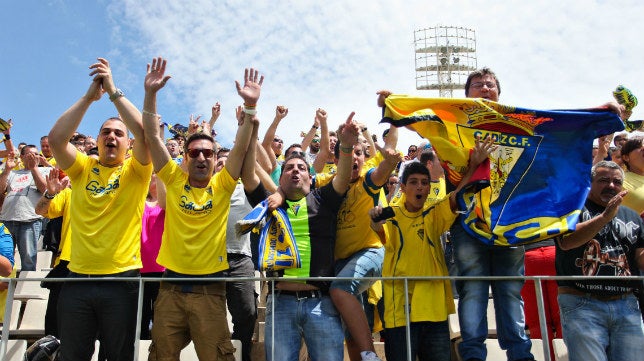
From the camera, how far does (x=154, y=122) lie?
4.39 meters

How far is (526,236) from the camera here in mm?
4117

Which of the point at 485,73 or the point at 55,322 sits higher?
the point at 485,73

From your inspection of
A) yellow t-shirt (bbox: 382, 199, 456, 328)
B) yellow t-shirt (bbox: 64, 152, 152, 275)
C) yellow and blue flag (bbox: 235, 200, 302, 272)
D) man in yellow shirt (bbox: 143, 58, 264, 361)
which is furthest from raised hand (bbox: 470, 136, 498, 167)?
yellow t-shirt (bbox: 64, 152, 152, 275)

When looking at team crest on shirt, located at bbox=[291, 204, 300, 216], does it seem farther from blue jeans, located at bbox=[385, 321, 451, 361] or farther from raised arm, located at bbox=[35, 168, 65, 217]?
raised arm, located at bbox=[35, 168, 65, 217]

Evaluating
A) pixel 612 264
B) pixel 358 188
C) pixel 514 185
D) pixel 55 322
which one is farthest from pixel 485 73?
pixel 55 322

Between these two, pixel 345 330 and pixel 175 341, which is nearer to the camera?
pixel 175 341

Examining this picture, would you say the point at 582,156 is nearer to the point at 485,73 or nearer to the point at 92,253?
the point at 485,73

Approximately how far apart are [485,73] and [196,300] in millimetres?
2811

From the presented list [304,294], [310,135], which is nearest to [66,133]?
[304,294]

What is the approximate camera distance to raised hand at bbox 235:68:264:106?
177 inches

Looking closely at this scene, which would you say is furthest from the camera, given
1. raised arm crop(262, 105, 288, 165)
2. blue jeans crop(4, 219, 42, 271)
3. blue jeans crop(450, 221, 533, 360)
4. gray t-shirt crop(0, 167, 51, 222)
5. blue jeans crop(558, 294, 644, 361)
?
gray t-shirt crop(0, 167, 51, 222)

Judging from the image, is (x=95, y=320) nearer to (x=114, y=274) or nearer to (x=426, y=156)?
(x=114, y=274)

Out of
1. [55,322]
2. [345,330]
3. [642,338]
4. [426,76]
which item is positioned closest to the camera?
[642,338]

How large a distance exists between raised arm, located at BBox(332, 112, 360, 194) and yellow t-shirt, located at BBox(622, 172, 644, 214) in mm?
2573
